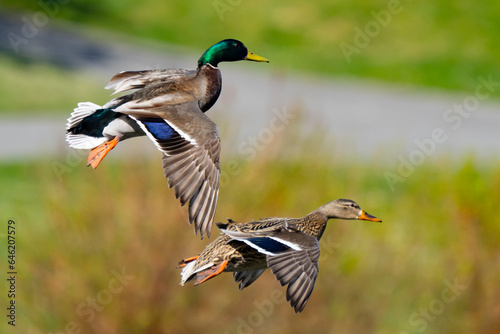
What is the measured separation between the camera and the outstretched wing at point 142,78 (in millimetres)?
4527

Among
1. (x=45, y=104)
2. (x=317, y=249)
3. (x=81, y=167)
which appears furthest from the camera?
(x=45, y=104)

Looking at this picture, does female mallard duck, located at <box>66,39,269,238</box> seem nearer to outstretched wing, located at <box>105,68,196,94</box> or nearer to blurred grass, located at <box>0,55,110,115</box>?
outstretched wing, located at <box>105,68,196,94</box>

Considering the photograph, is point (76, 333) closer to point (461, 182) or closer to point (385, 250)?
point (385, 250)

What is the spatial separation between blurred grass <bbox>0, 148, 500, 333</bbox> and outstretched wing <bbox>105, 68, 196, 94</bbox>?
116 inches

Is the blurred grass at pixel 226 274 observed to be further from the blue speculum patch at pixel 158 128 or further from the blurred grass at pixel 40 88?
the blurred grass at pixel 40 88

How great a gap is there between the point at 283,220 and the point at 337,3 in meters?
19.3

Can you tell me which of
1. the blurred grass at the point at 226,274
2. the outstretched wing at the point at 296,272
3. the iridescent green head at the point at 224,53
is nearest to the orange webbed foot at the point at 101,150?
the iridescent green head at the point at 224,53

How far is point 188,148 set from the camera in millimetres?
4242

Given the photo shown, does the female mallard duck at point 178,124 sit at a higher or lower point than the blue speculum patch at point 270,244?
higher

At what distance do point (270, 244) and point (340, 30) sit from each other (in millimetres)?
19124

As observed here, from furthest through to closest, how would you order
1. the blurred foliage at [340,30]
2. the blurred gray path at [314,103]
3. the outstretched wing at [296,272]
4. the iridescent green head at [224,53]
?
the blurred foliage at [340,30], the blurred gray path at [314,103], the iridescent green head at [224,53], the outstretched wing at [296,272]

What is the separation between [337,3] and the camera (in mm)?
23594

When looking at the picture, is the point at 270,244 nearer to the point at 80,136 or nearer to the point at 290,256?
the point at 290,256

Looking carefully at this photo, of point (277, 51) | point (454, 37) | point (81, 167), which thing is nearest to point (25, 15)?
point (277, 51)
